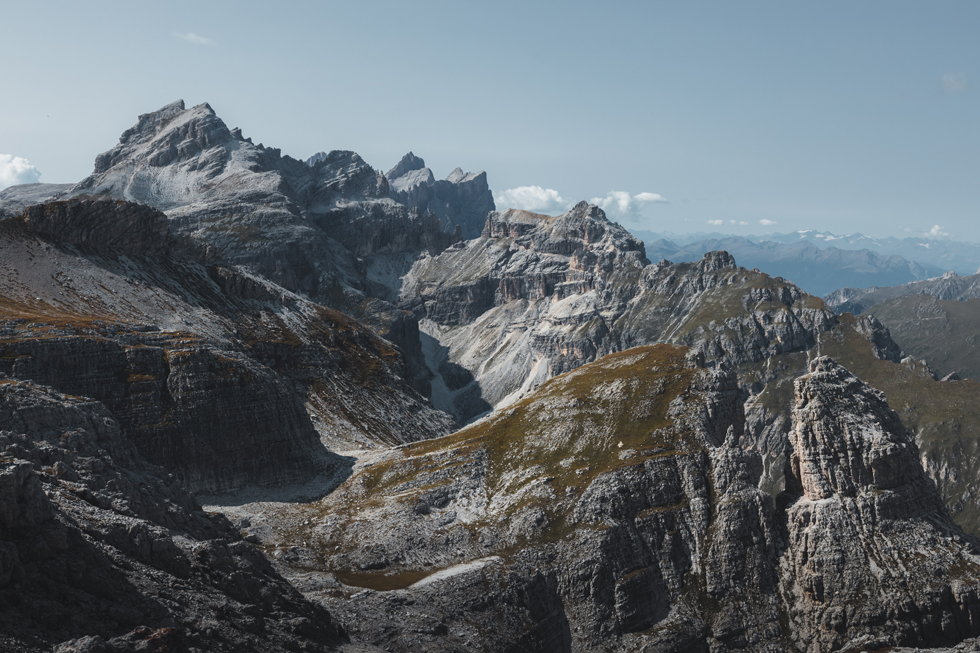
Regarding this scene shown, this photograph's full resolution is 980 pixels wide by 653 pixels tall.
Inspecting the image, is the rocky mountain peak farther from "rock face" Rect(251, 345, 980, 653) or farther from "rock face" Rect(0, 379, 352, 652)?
"rock face" Rect(0, 379, 352, 652)

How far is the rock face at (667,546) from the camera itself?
3484 inches

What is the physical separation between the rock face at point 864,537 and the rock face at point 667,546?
7.4 inches

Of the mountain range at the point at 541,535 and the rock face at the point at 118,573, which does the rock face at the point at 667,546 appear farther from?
the rock face at the point at 118,573

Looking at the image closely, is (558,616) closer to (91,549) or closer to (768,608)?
(768,608)

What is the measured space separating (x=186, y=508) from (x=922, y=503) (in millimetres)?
92551

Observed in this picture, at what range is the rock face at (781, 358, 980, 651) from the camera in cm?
8731

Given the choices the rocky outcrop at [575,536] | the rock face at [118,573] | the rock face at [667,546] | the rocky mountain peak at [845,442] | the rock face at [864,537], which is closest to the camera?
the rock face at [118,573]

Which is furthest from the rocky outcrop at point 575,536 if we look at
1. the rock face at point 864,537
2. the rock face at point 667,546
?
the rock face at point 864,537

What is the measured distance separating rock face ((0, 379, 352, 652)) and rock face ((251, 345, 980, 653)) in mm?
16211

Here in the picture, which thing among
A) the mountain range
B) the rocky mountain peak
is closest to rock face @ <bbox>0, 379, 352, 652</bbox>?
the mountain range

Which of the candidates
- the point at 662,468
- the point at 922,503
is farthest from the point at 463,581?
the point at 922,503

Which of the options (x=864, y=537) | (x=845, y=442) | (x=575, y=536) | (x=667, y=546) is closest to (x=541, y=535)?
(x=575, y=536)

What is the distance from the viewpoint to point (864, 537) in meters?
93.3

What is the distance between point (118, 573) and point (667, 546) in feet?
219
